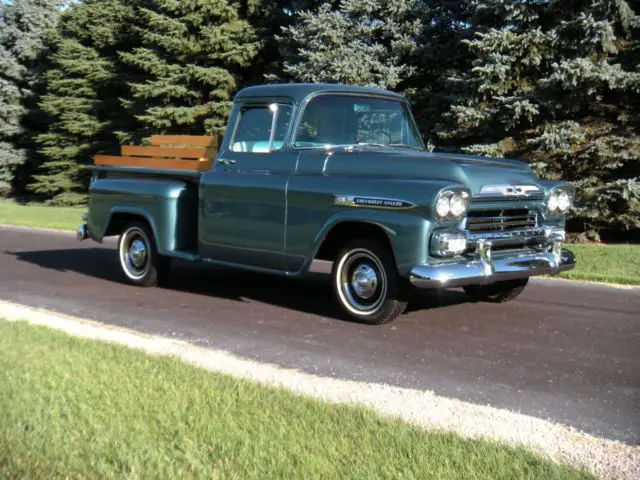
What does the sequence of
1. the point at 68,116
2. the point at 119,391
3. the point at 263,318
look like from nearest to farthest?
the point at 119,391 < the point at 263,318 < the point at 68,116

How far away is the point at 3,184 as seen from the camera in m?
43.5

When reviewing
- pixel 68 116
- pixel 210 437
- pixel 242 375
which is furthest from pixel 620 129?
pixel 68 116

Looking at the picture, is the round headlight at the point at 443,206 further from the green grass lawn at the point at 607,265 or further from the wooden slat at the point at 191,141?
the green grass lawn at the point at 607,265

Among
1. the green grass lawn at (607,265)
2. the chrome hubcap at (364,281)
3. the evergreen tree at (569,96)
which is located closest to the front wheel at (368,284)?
the chrome hubcap at (364,281)

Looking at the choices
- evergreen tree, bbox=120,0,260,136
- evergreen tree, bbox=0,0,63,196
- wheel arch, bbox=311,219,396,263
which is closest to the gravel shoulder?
wheel arch, bbox=311,219,396,263

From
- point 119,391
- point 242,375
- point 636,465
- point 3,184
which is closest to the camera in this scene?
point 636,465

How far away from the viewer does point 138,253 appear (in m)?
9.89

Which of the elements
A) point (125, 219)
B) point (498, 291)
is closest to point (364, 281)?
point (498, 291)

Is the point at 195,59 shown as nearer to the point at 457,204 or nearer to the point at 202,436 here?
the point at 457,204

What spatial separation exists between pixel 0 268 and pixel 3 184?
3447 cm

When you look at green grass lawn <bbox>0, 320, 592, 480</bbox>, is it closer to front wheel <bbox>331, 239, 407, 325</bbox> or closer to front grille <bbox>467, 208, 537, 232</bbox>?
front wheel <bbox>331, 239, 407, 325</bbox>

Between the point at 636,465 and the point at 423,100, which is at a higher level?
the point at 423,100

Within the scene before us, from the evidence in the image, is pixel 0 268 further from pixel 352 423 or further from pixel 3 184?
pixel 3 184

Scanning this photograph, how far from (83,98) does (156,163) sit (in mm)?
32042
